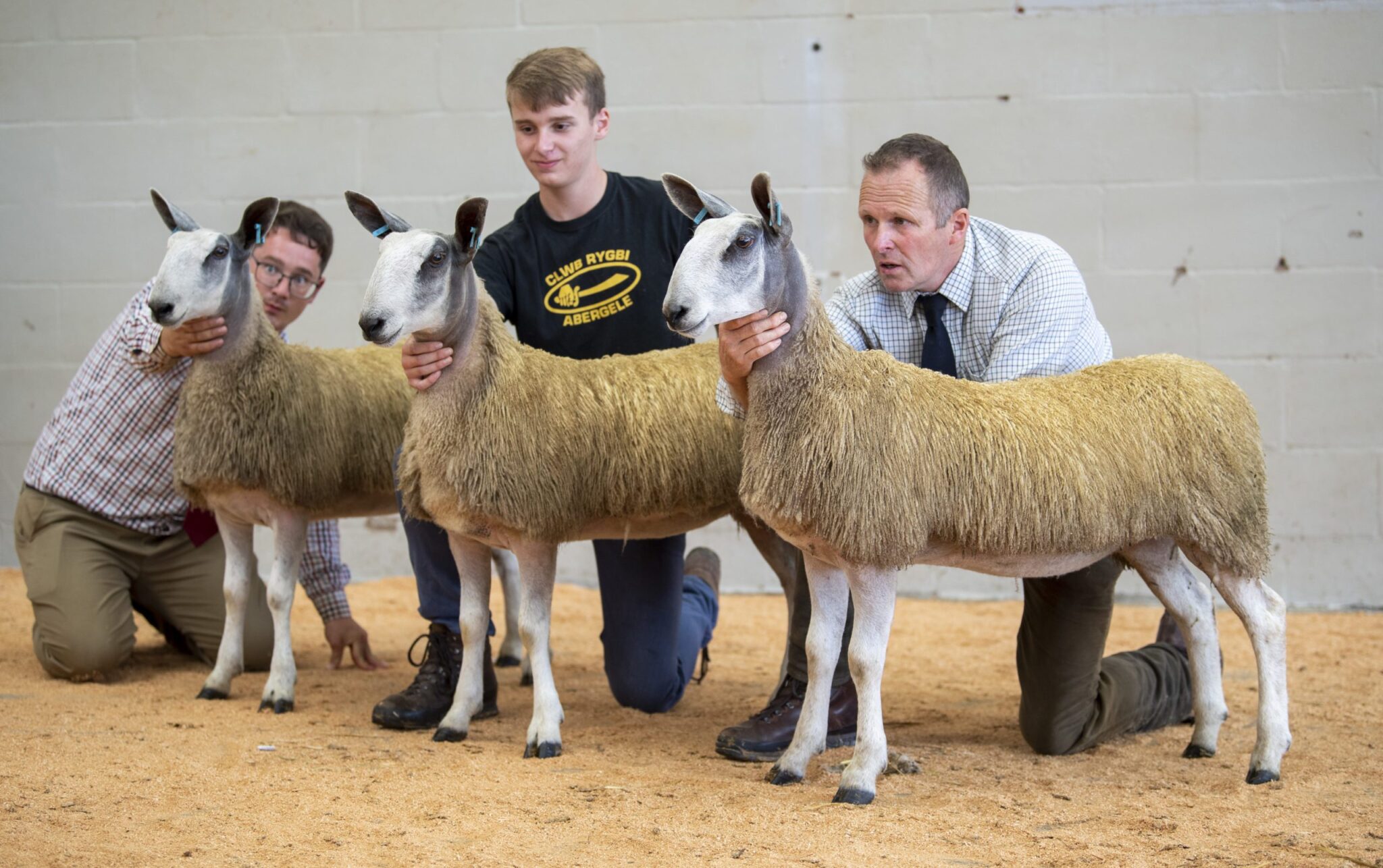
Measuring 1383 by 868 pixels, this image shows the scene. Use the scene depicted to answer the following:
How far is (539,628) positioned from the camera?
149 inches

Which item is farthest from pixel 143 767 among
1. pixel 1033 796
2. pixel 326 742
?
pixel 1033 796

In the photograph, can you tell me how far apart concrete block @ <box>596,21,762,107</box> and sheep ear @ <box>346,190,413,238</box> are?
338 centimetres

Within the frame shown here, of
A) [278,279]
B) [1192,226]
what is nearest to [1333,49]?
[1192,226]

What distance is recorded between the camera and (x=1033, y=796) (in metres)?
3.30

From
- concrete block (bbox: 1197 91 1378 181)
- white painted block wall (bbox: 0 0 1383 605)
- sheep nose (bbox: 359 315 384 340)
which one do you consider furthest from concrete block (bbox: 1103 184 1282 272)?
sheep nose (bbox: 359 315 384 340)

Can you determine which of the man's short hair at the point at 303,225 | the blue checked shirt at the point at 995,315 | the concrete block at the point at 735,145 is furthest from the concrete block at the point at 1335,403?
the man's short hair at the point at 303,225

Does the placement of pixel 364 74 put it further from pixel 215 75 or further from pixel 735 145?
pixel 735 145

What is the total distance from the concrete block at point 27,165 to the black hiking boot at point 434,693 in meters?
4.35

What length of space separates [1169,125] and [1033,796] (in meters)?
4.45

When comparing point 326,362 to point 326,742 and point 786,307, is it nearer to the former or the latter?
point 326,742

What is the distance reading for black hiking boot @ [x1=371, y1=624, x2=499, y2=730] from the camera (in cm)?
405

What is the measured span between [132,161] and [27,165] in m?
0.59

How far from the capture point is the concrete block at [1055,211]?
670 cm

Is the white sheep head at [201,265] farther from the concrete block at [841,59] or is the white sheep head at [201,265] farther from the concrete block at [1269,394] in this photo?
the concrete block at [1269,394]
